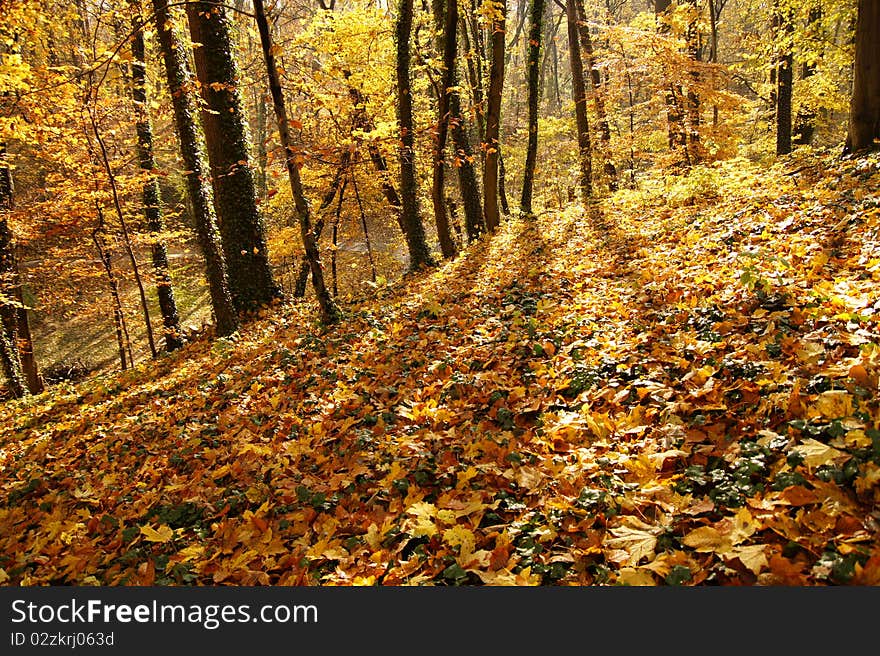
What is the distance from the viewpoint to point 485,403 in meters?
4.57

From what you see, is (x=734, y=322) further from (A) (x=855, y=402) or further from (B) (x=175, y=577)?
(B) (x=175, y=577)

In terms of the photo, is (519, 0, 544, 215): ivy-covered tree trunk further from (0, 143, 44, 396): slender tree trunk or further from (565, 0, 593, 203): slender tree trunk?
(0, 143, 44, 396): slender tree trunk

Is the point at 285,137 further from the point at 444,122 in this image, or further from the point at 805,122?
the point at 805,122

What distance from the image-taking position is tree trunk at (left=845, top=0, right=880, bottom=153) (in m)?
6.71

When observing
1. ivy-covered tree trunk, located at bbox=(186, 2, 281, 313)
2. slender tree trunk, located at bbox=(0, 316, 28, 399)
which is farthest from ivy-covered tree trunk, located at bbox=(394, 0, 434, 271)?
slender tree trunk, located at bbox=(0, 316, 28, 399)

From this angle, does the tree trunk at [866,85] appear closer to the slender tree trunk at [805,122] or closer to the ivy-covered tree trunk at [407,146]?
the ivy-covered tree trunk at [407,146]

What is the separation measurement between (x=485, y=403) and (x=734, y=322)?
2.28 meters

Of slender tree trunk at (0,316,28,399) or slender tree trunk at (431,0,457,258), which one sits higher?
slender tree trunk at (431,0,457,258)

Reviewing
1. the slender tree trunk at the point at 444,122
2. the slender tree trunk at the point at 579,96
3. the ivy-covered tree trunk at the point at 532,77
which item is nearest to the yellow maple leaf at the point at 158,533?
the slender tree trunk at the point at 444,122

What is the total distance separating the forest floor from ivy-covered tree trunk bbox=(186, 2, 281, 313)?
3561 millimetres

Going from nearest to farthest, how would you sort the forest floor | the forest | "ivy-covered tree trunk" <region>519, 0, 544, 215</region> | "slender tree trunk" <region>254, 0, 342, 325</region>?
the forest floor, the forest, "slender tree trunk" <region>254, 0, 342, 325</region>, "ivy-covered tree trunk" <region>519, 0, 544, 215</region>

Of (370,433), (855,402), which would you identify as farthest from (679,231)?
(370,433)

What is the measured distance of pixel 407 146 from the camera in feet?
33.6

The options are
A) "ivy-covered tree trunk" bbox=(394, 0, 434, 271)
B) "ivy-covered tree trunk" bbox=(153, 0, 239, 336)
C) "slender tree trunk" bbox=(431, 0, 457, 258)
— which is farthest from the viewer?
"ivy-covered tree trunk" bbox=(394, 0, 434, 271)
